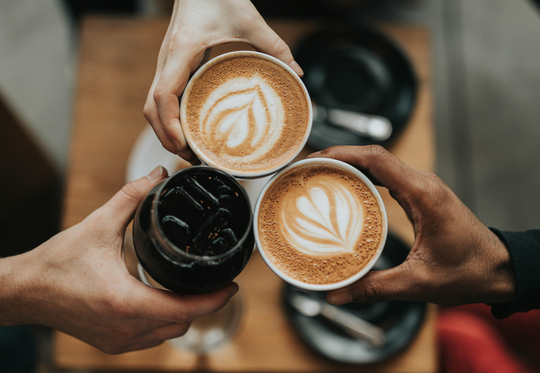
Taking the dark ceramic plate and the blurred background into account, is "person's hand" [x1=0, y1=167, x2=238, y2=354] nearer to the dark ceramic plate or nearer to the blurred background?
the dark ceramic plate

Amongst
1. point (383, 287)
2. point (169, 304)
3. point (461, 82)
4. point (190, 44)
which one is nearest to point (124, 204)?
point (169, 304)

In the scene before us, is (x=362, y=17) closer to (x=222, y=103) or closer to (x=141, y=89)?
(x=141, y=89)

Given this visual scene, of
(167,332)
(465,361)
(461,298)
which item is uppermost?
(461,298)

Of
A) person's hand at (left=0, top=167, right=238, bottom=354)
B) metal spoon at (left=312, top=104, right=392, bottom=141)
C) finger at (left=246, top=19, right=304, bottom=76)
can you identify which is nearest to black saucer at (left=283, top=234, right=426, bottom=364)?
metal spoon at (left=312, top=104, right=392, bottom=141)

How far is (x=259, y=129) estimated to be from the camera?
0.69 meters

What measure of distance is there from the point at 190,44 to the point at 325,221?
376 mm

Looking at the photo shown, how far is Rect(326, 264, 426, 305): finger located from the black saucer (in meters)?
0.31

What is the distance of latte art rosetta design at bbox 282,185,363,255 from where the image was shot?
66 centimetres

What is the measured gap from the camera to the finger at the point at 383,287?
0.65 m

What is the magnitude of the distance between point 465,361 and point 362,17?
1.40m

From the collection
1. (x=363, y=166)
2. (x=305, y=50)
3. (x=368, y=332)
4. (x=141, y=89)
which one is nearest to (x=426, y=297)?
(x=363, y=166)

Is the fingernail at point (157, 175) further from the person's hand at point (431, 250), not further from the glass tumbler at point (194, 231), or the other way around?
the person's hand at point (431, 250)

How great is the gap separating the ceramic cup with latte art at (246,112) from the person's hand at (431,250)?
0.25ft

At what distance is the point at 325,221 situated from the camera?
672 mm
